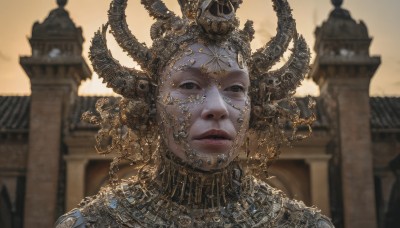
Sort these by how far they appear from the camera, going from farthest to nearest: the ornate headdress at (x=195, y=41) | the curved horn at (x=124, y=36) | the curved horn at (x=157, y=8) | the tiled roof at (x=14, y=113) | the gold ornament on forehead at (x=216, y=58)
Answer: the tiled roof at (x=14, y=113) < the curved horn at (x=157, y=8) < the curved horn at (x=124, y=36) < the ornate headdress at (x=195, y=41) < the gold ornament on forehead at (x=216, y=58)

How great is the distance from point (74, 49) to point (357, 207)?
9867mm

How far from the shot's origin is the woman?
124 inches

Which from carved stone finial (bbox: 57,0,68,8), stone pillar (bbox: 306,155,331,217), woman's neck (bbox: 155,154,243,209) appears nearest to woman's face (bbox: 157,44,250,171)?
woman's neck (bbox: 155,154,243,209)

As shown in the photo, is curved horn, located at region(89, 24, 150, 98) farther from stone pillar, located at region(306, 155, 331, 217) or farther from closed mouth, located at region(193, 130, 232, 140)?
stone pillar, located at region(306, 155, 331, 217)

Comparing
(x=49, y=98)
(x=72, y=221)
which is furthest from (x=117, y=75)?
(x=49, y=98)

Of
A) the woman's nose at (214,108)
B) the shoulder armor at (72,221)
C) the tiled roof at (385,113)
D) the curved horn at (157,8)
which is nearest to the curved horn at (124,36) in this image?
the curved horn at (157,8)

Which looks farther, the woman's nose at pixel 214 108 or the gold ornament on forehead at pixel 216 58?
the gold ornament on forehead at pixel 216 58

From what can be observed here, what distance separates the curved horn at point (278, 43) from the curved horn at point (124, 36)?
2.16 ft

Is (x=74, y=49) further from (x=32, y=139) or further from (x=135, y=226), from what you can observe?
(x=135, y=226)

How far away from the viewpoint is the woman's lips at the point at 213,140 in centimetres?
306

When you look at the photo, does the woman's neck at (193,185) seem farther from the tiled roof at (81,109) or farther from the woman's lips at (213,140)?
the tiled roof at (81,109)

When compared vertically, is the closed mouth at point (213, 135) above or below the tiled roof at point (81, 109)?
below

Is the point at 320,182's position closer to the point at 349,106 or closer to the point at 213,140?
the point at 349,106

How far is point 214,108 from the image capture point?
9.99 feet
